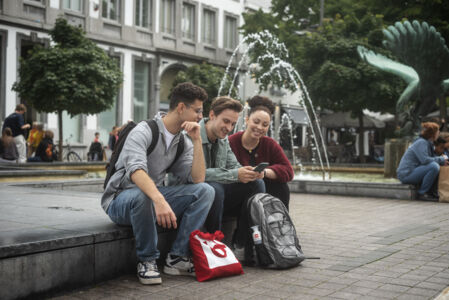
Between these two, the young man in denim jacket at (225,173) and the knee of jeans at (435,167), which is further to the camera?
the knee of jeans at (435,167)

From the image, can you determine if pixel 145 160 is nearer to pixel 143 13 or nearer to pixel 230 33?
pixel 143 13

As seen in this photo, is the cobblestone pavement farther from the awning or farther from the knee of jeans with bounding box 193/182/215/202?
the awning

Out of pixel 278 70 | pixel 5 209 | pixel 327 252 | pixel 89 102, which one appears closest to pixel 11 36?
pixel 89 102

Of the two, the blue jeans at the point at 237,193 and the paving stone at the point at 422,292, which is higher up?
the blue jeans at the point at 237,193

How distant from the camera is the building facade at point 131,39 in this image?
75.0ft

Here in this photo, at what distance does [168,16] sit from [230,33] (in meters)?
5.63

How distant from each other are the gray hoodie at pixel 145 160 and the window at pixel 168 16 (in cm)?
2689

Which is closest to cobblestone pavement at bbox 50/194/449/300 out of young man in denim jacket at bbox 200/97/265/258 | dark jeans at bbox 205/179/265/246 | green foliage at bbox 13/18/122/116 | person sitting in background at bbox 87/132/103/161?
dark jeans at bbox 205/179/265/246

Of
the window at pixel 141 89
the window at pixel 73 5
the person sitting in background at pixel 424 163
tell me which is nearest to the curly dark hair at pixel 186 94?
the person sitting in background at pixel 424 163

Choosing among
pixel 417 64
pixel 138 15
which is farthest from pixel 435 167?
pixel 138 15

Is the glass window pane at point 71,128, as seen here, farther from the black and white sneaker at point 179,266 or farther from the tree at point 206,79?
the black and white sneaker at point 179,266

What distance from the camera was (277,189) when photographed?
5484 millimetres

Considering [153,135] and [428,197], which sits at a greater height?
[153,135]

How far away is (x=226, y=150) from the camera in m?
5.14
